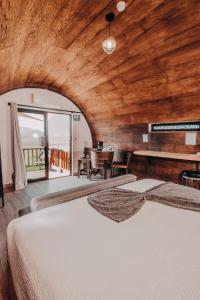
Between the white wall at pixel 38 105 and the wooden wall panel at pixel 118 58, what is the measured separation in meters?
0.21

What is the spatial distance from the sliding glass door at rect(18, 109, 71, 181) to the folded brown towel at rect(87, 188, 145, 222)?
3549mm

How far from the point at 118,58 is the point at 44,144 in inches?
120

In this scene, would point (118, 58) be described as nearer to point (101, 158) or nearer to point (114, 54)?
point (114, 54)

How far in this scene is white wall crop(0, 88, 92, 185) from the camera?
4051mm

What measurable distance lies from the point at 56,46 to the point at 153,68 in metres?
1.66

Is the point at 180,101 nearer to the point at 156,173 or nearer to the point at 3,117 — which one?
the point at 156,173

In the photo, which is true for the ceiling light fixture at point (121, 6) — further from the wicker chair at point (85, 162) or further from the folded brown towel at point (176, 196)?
the wicker chair at point (85, 162)

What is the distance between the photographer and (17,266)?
101 cm

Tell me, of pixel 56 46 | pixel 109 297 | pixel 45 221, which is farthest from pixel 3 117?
pixel 109 297

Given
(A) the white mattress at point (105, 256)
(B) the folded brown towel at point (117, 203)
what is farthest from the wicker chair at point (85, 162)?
(A) the white mattress at point (105, 256)

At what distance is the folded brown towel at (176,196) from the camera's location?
1.54 metres

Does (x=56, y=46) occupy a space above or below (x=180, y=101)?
above

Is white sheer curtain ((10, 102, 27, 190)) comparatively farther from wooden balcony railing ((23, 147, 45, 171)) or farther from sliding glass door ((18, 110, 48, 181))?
wooden balcony railing ((23, 147, 45, 171))

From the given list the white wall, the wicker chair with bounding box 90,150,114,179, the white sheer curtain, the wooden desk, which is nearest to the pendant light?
the wooden desk
